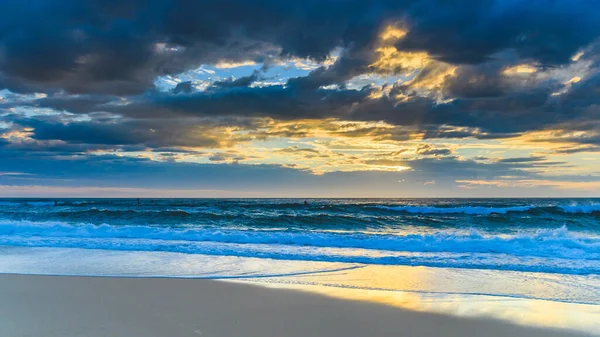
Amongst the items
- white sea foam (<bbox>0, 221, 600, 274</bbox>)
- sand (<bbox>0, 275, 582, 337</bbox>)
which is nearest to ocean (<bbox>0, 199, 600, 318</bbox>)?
white sea foam (<bbox>0, 221, 600, 274</bbox>)

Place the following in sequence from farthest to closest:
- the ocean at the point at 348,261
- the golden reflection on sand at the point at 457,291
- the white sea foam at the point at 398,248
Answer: the white sea foam at the point at 398,248
the ocean at the point at 348,261
the golden reflection on sand at the point at 457,291

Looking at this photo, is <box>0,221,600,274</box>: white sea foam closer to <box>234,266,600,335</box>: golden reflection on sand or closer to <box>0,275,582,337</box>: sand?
<box>234,266,600,335</box>: golden reflection on sand

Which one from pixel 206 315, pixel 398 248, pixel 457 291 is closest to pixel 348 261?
Answer: pixel 398 248

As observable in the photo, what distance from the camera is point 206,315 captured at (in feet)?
19.8

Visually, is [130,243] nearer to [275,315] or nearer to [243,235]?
[243,235]

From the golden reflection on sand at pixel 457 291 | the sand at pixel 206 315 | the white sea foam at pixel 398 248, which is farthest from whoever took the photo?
the white sea foam at pixel 398 248

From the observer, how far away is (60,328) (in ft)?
17.6

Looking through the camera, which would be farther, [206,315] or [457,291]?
[457,291]

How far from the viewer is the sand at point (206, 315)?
534 centimetres

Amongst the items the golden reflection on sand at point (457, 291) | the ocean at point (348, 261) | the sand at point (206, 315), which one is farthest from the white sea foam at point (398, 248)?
the sand at point (206, 315)

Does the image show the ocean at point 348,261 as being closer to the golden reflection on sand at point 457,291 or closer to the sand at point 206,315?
the golden reflection on sand at point 457,291

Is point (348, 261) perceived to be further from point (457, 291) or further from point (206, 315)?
point (206, 315)

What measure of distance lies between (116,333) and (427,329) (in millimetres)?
4047

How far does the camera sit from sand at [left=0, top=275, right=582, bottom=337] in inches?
210
